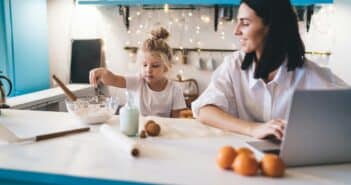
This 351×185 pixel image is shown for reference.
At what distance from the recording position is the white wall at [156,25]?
2.81 m

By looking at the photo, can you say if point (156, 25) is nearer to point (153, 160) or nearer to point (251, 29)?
point (251, 29)

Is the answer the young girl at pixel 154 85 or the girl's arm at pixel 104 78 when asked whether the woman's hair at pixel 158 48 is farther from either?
the girl's arm at pixel 104 78

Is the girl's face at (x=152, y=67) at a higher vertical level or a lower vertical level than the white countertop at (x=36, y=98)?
higher

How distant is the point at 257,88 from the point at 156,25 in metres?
1.87

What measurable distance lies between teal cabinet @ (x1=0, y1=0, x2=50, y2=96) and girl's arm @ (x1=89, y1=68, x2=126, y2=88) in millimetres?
1266

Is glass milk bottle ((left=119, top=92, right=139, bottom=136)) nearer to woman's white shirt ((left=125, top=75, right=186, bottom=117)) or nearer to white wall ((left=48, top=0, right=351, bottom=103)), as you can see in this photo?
woman's white shirt ((left=125, top=75, right=186, bottom=117))

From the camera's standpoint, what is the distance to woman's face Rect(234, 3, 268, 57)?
1.36 meters

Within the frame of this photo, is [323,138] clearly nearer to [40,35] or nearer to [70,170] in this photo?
[70,170]

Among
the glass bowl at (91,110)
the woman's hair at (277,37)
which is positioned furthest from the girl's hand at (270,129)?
the glass bowl at (91,110)

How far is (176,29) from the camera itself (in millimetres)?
3115

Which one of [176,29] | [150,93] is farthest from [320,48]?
[150,93]

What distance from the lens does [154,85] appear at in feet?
6.82

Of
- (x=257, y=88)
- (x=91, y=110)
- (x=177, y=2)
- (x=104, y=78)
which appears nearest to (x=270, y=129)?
(x=257, y=88)

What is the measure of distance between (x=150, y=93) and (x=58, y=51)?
1753 mm
